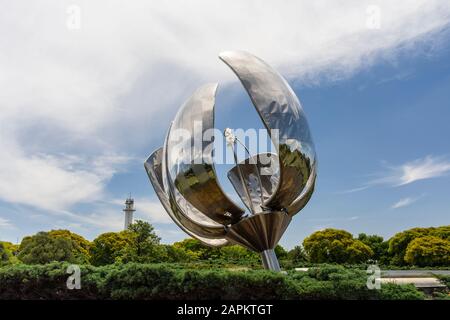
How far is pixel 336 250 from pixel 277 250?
4.64 metres

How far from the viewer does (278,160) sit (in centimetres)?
896

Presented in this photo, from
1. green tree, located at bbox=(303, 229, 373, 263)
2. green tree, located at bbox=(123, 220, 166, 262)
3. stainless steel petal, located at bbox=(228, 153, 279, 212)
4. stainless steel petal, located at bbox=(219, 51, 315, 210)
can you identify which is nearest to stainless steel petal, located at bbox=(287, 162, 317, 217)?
stainless steel petal, located at bbox=(219, 51, 315, 210)

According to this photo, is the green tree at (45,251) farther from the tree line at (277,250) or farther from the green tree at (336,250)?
the green tree at (336,250)

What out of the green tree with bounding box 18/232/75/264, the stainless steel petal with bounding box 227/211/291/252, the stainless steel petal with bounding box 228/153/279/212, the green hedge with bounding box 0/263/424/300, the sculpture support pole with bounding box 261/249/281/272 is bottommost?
the green hedge with bounding box 0/263/424/300

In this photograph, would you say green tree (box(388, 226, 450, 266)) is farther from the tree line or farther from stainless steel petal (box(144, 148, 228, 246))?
stainless steel petal (box(144, 148, 228, 246))

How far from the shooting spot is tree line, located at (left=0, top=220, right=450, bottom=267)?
81.0 ft

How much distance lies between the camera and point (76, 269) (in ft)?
33.1

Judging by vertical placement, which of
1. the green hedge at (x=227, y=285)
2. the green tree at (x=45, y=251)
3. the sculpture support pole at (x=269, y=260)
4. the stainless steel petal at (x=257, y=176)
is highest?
the stainless steel petal at (x=257, y=176)

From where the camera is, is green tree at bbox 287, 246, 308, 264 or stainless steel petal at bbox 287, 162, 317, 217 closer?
stainless steel petal at bbox 287, 162, 317, 217

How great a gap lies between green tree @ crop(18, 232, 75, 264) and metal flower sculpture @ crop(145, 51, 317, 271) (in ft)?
58.9

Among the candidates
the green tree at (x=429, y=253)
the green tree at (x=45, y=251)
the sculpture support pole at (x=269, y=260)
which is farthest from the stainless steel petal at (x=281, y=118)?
the green tree at (x=429, y=253)

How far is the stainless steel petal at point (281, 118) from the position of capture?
8.10 metres

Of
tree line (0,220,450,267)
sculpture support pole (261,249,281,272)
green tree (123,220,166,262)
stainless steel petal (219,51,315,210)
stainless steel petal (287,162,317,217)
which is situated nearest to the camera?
stainless steel petal (219,51,315,210)
